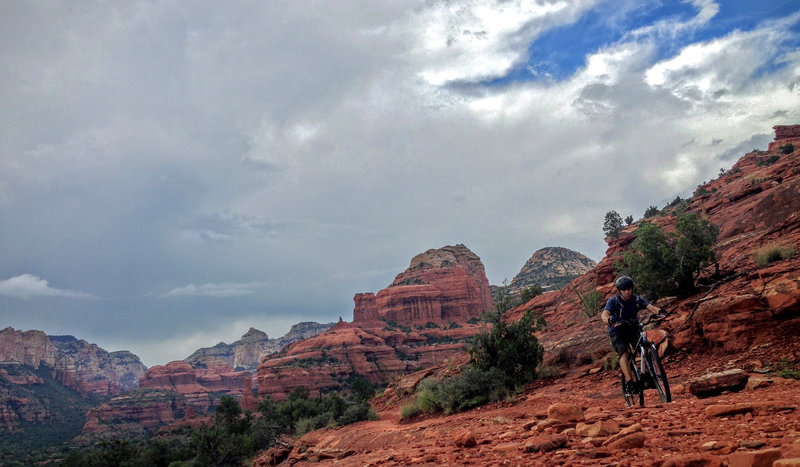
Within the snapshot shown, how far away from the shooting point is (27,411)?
353 feet

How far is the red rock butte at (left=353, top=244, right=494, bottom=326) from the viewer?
12706cm

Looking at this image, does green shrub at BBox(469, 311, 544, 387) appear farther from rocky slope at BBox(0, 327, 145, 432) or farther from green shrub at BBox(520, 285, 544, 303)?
rocky slope at BBox(0, 327, 145, 432)

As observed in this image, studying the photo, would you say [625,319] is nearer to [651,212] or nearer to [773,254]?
[773,254]

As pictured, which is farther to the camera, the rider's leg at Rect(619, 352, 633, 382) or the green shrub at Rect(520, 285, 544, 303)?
the green shrub at Rect(520, 285, 544, 303)

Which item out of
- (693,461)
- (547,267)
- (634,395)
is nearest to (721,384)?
(634,395)

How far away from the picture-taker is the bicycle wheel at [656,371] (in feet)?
22.6

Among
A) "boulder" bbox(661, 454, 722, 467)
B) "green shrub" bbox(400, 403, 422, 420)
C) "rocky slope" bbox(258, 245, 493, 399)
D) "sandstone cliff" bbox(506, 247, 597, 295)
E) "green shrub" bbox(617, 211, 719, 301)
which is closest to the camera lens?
"boulder" bbox(661, 454, 722, 467)

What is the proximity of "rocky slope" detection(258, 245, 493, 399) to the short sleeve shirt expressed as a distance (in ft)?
186

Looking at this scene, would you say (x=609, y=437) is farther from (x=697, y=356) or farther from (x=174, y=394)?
(x=174, y=394)

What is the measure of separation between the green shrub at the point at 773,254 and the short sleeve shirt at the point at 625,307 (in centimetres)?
879

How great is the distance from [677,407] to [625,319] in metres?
1.67

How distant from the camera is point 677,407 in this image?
6.05 meters

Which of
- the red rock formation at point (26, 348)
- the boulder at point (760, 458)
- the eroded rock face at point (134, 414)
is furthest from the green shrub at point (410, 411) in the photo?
the red rock formation at point (26, 348)

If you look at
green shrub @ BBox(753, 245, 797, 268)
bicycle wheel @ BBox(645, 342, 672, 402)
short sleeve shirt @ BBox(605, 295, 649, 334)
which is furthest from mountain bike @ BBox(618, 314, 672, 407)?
green shrub @ BBox(753, 245, 797, 268)
